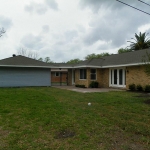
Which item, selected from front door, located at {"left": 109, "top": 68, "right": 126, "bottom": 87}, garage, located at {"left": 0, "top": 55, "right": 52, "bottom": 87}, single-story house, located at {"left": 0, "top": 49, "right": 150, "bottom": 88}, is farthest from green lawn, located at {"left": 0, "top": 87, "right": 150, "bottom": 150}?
garage, located at {"left": 0, "top": 55, "right": 52, "bottom": 87}

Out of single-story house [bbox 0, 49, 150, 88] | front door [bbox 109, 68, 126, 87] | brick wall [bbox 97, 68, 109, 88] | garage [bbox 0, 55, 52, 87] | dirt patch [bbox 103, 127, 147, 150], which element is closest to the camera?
dirt patch [bbox 103, 127, 147, 150]

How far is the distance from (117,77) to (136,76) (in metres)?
2.58

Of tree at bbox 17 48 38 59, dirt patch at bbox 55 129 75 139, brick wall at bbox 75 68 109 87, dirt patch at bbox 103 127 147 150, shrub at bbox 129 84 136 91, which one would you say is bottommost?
dirt patch at bbox 103 127 147 150

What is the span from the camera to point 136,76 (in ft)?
48.3

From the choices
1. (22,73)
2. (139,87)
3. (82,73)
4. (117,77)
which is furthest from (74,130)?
(22,73)

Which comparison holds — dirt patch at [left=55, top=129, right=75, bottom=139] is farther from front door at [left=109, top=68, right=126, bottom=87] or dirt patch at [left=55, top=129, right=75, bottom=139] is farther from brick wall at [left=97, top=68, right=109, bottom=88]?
brick wall at [left=97, top=68, right=109, bottom=88]

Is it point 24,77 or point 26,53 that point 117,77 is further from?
point 26,53

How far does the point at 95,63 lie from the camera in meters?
18.8

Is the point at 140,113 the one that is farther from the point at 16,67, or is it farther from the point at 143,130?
the point at 16,67

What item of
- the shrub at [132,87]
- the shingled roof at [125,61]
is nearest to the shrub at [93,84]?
the shingled roof at [125,61]

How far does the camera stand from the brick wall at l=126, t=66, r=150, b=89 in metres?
14.0

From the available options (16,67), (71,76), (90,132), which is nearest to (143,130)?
(90,132)

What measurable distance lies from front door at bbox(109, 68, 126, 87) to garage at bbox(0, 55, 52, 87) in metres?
7.92

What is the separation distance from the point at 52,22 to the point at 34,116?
1329 cm
